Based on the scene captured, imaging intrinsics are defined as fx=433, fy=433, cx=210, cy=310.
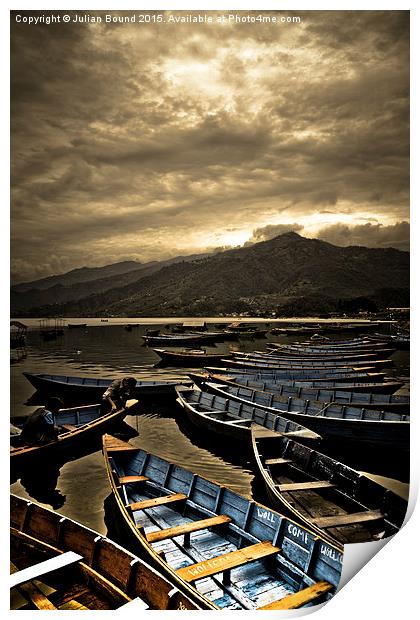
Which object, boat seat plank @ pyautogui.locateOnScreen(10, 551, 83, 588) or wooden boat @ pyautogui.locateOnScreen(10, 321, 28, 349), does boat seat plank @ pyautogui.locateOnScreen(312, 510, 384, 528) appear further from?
wooden boat @ pyautogui.locateOnScreen(10, 321, 28, 349)

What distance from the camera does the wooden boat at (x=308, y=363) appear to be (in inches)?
453

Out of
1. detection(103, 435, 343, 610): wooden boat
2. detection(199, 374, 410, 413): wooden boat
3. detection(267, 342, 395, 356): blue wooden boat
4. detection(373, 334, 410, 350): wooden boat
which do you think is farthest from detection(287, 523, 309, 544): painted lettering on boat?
detection(373, 334, 410, 350): wooden boat

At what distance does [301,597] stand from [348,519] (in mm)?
1043

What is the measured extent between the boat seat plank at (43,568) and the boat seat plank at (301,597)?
4.17ft

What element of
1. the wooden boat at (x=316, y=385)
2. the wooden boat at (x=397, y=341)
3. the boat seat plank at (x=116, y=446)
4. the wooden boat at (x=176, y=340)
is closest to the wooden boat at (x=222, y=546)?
the boat seat plank at (x=116, y=446)

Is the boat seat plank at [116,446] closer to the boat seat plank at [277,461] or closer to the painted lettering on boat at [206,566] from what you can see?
the boat seat plank at [277,461]

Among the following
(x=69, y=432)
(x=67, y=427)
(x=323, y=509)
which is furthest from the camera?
(x=67, y=427)

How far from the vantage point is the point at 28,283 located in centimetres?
488

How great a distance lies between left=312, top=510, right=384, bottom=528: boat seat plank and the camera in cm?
354

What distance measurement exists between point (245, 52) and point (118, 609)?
187 inches

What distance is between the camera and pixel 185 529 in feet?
11.1

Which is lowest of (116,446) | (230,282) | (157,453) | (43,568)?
(157,453)

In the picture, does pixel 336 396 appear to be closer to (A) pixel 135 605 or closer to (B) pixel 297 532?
(B) pixel 297 532

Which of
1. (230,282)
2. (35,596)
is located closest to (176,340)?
(230,282)
